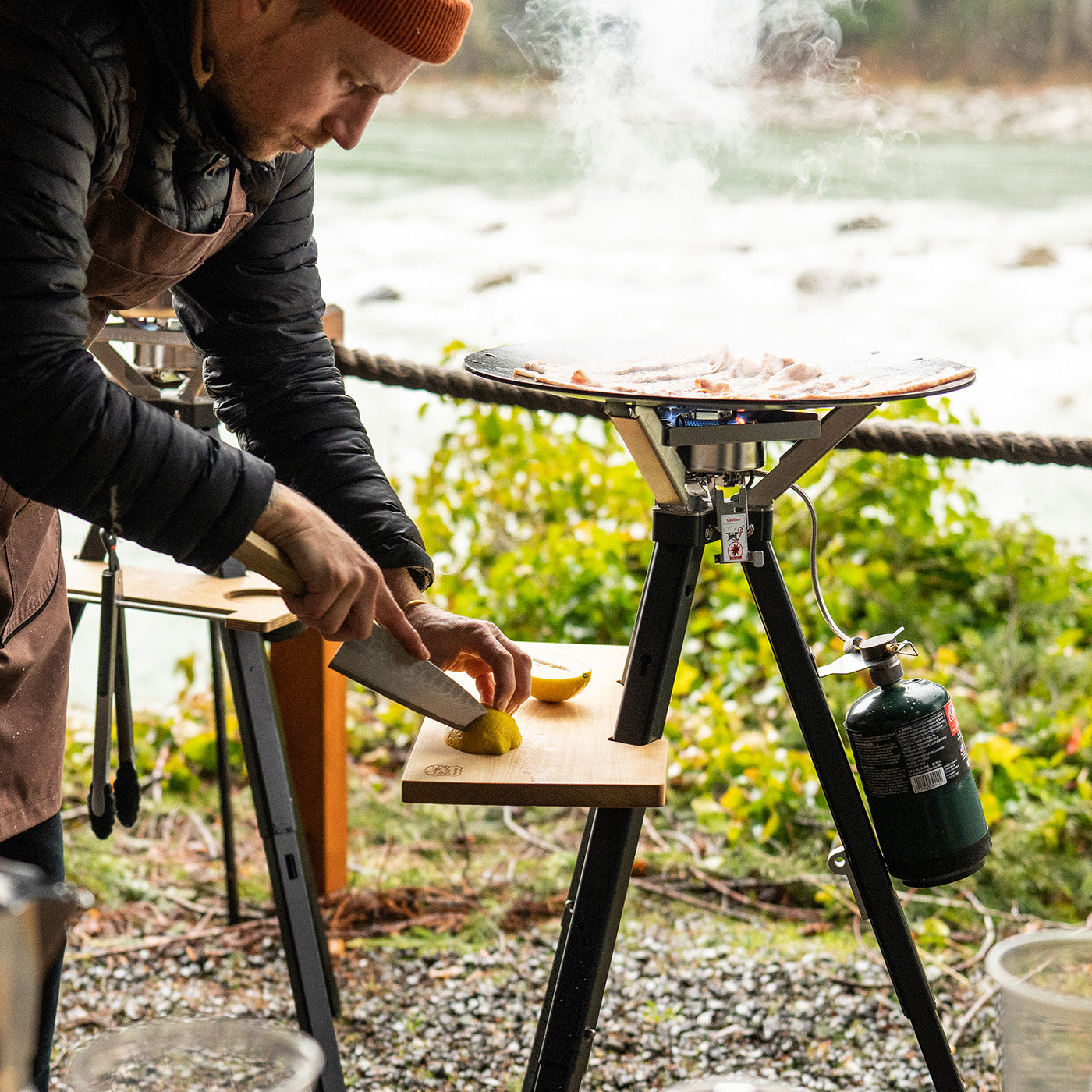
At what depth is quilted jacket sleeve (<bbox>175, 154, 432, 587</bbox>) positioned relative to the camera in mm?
1650

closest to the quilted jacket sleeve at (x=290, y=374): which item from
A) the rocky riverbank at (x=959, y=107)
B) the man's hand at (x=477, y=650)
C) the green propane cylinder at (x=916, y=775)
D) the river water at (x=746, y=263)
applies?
the man's hand at (x=477, y=650)

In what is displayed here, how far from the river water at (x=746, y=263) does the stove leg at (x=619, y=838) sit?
116 inches

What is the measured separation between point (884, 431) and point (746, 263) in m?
2.87

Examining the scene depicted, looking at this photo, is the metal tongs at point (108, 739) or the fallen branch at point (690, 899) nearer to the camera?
the metal tongs at point (108, 739)

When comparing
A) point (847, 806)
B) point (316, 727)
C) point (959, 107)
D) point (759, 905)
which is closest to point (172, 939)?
point (316, 727)

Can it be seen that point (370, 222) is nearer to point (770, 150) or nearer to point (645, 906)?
point (770, 150)

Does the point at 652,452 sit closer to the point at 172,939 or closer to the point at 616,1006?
the point at 616,1006

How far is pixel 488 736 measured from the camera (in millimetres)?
1580

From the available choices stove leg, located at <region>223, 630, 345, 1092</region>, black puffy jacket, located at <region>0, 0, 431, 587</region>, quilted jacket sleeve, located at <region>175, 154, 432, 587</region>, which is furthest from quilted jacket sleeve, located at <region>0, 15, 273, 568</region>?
stove leg, located at <region>223, 630, 345, 1092</region>

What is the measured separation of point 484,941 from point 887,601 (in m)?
1.71

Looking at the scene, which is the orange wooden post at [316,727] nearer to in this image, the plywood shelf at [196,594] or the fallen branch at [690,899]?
the plywood shelf at [196,594]

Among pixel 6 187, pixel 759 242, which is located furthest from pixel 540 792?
pixel 759 242

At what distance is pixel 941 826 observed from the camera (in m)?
1.72

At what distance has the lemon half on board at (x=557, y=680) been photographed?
179 centimetres
